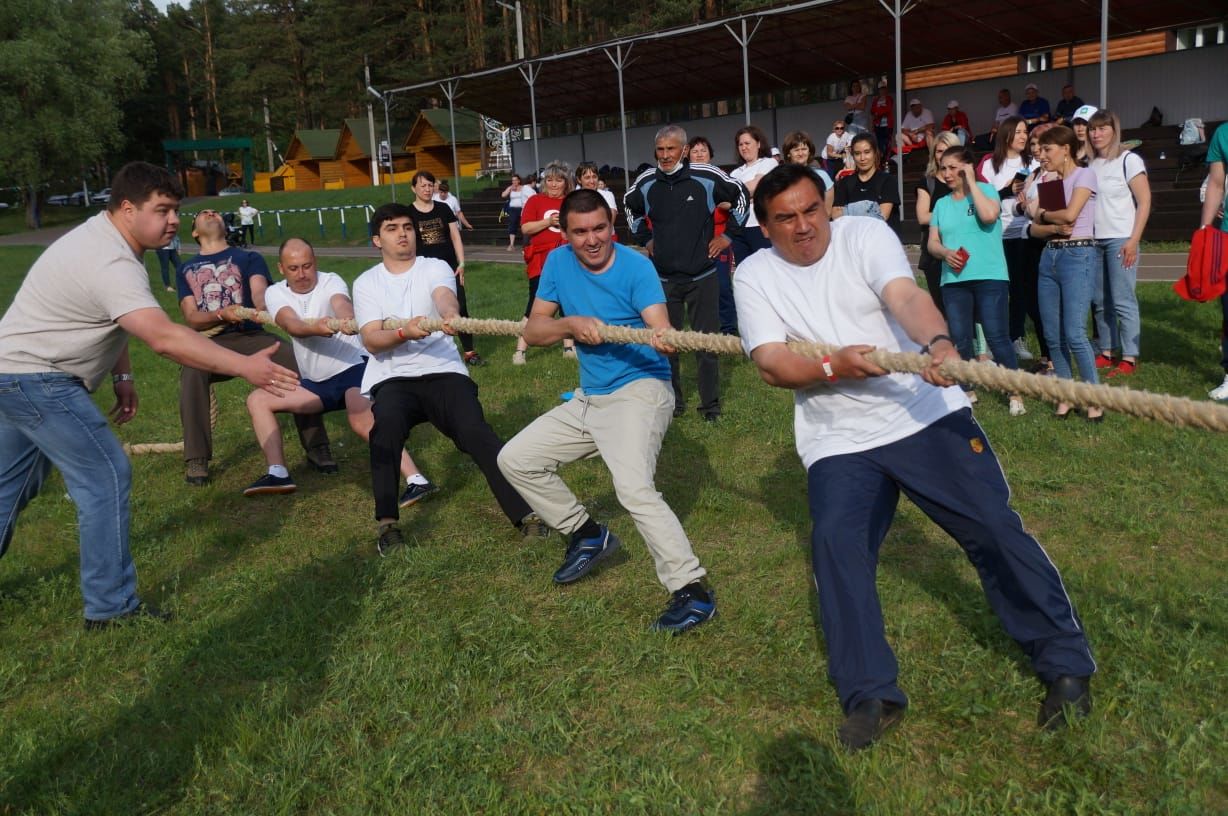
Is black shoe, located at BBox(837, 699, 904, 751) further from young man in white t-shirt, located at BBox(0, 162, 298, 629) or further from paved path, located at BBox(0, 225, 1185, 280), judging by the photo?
paved path, located at BBox(0, 225, 1185, 280)

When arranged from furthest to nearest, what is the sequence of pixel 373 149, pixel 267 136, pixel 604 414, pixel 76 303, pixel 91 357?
pixel 267 136 < pixel 373 149 < pixel 604 414 < pixel 91 357 < pixel 76 303

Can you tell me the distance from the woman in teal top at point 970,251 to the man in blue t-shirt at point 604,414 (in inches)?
126

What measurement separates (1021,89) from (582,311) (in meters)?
21.8

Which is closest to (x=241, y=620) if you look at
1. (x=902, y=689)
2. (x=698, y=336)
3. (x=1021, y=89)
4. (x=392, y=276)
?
(x=392, y=276)

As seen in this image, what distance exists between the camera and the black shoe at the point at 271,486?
7145mm

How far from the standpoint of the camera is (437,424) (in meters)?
6.08

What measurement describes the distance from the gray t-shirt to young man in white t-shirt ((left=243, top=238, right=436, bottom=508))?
2.05 meters

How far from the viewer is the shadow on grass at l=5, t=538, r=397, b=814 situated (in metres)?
3.63

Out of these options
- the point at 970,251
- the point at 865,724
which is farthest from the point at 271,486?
the point at 970,251

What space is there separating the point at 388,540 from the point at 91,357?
1.87 metres

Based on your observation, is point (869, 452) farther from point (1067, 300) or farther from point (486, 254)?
point (486, 254)

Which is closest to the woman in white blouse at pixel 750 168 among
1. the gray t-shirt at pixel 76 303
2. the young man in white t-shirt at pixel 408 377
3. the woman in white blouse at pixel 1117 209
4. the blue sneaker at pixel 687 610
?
the woman in white blouse at pixel 1117 209

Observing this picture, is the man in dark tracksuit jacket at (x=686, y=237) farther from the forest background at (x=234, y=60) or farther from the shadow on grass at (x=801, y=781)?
the forest background at (x=234, y=60)

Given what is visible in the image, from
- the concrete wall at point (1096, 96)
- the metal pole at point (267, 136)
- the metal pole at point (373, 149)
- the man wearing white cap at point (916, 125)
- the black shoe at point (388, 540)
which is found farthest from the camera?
the metal pole at point (267, 136)
